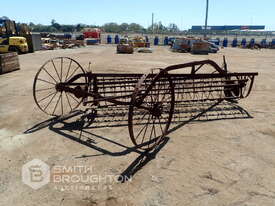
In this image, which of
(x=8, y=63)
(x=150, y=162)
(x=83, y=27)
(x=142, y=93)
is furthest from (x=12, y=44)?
(x=83, y=27)

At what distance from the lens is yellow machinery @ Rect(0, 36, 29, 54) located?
19266 millimetres

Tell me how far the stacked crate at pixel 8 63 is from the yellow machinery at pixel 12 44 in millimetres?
7975

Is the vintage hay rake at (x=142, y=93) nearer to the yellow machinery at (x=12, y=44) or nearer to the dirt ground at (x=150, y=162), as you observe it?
the dirt ground at (x=150, y=162)

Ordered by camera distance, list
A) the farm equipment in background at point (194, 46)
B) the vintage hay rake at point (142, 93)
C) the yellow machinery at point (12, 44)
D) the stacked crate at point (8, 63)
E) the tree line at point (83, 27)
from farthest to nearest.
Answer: the tree line at point (83, 27) → the farm equipment in background at point (194, 46) → the yellow machinery at point (12, 44) → the stacked crate at point (8, 63) → the vintage hay rake at point (142, 93)

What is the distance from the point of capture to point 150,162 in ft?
13.5

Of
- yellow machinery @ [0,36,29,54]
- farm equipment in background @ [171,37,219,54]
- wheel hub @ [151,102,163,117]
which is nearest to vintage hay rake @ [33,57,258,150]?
wheel hub @ [151,102,163,117]

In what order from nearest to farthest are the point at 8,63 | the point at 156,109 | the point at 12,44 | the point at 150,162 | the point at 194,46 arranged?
1. the point at 150,162
2. the point at 156,109
3. the point at 8,63
4. the point at 12,44
5. the point at 194,46

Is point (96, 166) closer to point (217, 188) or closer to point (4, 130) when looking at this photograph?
point (217, 188)

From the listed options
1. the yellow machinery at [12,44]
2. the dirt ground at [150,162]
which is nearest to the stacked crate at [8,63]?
the dirt ground at [150,162]

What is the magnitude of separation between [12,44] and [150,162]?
2025cm

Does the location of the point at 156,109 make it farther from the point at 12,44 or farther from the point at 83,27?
the point at 83,27

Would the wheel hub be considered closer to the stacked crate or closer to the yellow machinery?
the stacked crate

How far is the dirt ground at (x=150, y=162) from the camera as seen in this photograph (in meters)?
3.28

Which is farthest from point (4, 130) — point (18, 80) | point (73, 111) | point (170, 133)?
point (18, 80)
